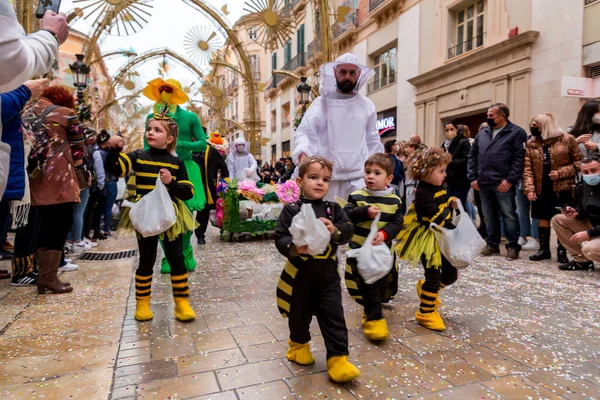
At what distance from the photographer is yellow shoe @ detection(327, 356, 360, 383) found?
6.87ft

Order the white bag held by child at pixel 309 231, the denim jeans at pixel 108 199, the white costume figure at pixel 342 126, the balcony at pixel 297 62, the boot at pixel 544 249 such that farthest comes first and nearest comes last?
the balcony at pixel 297 62 < the denim jeans at pixel 108 199 < the boot at pixel 544 249 < the white costume figure at pixel 342 126 < the white bag held by child at pixel 309 231

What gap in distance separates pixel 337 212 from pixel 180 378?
1.23 meters

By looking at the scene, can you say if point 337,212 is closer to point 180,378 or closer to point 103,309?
point 180,378

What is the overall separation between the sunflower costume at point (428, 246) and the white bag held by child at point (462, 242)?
Result: 81 millimetres

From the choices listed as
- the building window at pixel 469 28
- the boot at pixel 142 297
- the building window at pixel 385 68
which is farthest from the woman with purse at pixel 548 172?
the building window at pixel 385 68

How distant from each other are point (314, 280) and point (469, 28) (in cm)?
1329

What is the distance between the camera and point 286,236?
2.26 metres

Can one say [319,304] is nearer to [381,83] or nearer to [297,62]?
[381,83]

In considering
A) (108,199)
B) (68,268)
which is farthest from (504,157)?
(108,199)

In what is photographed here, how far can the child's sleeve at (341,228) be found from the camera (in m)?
2.24

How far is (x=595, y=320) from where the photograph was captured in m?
3.14

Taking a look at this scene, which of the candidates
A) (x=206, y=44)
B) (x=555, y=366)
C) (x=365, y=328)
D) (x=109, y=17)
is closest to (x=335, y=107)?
(x=365, y=328)

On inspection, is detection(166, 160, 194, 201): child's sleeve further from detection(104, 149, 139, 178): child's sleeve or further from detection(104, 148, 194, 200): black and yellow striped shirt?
detection(104, 149, 139, 178): child's sleeve

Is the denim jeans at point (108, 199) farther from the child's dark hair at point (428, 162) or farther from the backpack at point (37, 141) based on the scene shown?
the child's dark hair at point (428, 162)
